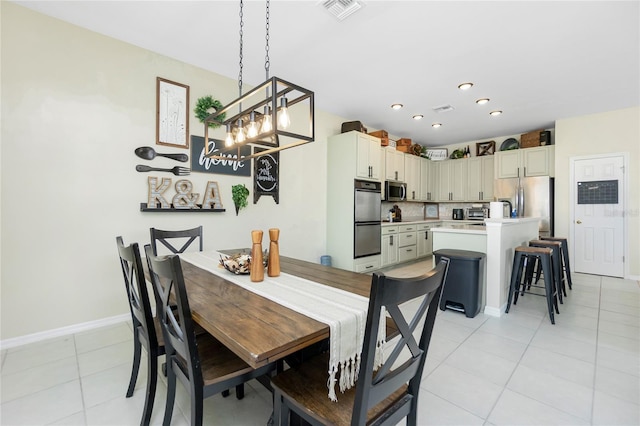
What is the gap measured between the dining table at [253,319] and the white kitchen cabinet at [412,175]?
463cm

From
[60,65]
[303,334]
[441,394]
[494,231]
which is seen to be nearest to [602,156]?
[494,231]

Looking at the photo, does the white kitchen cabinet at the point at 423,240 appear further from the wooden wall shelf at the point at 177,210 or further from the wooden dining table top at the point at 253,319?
the wooden dining table top at the point at 253,319

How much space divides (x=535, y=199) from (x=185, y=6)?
594 centimetres

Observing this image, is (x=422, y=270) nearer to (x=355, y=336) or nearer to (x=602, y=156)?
(x=602, y=156)

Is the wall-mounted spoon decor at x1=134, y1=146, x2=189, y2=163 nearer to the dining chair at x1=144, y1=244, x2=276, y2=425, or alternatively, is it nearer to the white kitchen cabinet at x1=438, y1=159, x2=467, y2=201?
the dining chair at x1=144, y1=244, x2=276, y2=425

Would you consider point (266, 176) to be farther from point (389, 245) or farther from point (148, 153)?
point (389, 245)

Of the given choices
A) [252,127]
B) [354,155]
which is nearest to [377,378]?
[252,127]

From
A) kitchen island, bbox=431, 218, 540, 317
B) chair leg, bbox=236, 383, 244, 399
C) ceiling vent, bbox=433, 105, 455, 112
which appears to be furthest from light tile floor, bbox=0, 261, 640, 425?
ceiling vent, bbox=433, 105, 455, 112

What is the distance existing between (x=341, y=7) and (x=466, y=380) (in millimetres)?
2940

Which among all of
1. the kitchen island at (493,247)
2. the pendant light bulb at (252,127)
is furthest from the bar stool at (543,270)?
the pendant light bulb at (252,127)

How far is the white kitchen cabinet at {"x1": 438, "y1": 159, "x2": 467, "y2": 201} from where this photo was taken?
6.43 m

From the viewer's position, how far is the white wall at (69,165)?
2344 millimetres

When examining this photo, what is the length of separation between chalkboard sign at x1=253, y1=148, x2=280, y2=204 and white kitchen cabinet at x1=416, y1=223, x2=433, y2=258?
3304mm

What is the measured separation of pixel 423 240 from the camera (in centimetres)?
603
